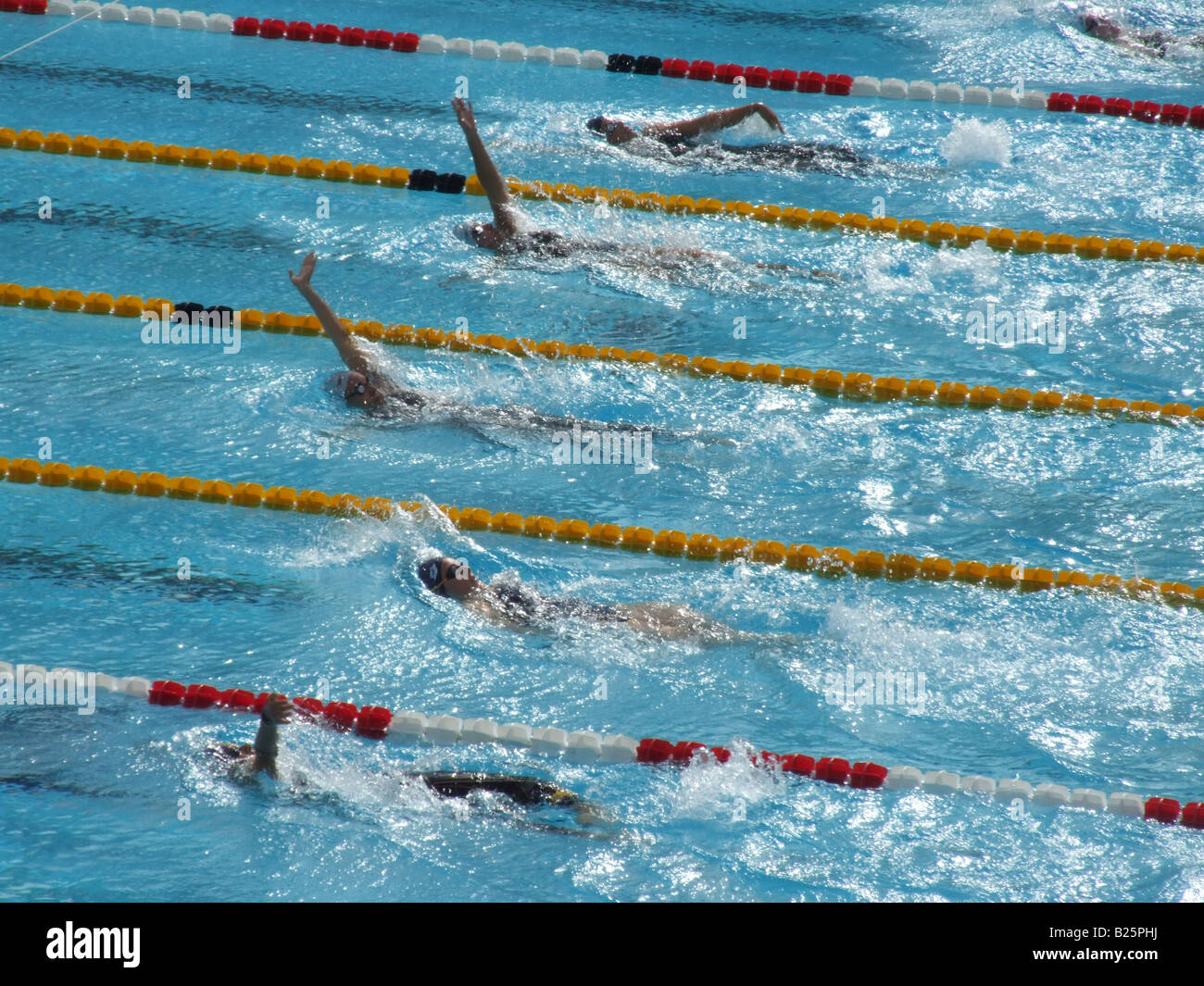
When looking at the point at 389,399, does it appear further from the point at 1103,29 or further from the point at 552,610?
the point at 1103,29

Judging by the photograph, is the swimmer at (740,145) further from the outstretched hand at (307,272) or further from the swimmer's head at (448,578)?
the swimmer's head at (448,578)

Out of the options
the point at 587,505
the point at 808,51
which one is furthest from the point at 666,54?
the point at 587,505

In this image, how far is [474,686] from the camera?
12.9 feet

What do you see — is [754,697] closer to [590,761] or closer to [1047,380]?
[590,761]

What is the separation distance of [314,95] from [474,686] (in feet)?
15.3

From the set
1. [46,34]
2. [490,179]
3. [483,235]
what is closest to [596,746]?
[483,235]

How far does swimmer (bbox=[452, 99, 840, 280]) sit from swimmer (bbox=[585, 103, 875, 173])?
1.12 meters

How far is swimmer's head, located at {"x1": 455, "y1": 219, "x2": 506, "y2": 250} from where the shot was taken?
584cm

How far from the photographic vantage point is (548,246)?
583cm

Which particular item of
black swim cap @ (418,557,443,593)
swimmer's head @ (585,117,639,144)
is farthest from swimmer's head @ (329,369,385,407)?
swimmer's head @ (585,117,639,144)

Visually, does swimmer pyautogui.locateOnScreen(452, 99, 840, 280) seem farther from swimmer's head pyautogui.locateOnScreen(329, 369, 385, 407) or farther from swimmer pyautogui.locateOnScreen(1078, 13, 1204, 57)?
swimmer pyautogui.locateOnScreen(1078, 13, 1204, 57)

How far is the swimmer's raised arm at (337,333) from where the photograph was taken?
4.68 m

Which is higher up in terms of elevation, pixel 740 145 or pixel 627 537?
pixel 740 145

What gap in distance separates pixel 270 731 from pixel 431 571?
917 millimetres
